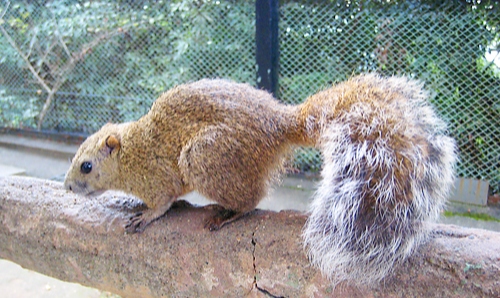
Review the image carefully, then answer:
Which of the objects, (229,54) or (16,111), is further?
(16,111)

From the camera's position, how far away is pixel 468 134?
9.56 ft

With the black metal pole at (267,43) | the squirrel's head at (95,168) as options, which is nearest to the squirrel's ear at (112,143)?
the squirrel's head at (95,168)

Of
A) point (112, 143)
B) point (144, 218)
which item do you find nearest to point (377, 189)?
point (144, 218)

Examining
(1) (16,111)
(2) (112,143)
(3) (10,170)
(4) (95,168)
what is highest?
(2) (112,143)

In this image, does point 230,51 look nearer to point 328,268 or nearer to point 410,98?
point 410,98

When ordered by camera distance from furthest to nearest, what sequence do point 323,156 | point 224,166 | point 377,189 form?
point 224,166
point 323,156
point 377,189

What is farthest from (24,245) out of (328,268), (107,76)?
(107,76)

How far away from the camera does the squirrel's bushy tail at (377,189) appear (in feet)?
3.80

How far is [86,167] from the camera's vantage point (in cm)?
171

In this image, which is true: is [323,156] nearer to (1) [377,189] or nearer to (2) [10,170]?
(1) [377,189]

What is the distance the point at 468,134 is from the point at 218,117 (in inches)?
87.9

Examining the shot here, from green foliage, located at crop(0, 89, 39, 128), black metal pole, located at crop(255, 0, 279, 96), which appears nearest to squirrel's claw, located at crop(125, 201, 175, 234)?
black metal pole, located at crop(255, 0, 279, 96)

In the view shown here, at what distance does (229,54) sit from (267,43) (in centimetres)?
40

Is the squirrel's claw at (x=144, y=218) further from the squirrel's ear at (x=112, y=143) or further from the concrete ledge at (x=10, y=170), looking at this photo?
the concrete ledge at (x=10, y=170)
